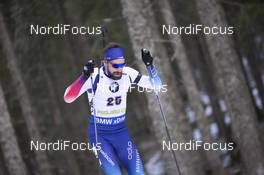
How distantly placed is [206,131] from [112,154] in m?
10.8

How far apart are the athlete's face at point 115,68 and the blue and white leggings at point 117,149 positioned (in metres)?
1.01

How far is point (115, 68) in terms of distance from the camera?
796cm

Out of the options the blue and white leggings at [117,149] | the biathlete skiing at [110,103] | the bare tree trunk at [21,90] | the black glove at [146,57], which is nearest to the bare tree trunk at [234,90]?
the biathlete skiing at [110,103]

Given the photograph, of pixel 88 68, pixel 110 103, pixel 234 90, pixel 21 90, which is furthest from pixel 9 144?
pixel 234 90

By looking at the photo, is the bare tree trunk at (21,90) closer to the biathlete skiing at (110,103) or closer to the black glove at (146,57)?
the biathlete skiing at (110,103)

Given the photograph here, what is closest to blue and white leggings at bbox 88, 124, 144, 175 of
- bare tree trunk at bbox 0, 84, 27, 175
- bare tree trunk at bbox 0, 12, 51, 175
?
bare tree trunk at bbox 0, 84, 27, 175

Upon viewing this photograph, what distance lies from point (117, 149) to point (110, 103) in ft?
2.77

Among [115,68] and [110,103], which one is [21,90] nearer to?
[110,103]

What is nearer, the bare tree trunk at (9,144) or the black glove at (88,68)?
the black glove at (88,68)

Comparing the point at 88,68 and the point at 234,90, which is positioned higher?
the point at 88,68

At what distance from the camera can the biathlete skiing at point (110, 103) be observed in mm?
8055

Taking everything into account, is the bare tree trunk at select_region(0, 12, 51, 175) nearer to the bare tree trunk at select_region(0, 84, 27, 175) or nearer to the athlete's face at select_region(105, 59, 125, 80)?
the bare tree trunk at select_region(0, 84, 27, 175)

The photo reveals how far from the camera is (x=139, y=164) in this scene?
843 centimetres

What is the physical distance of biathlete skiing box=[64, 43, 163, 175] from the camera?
8.05 m
